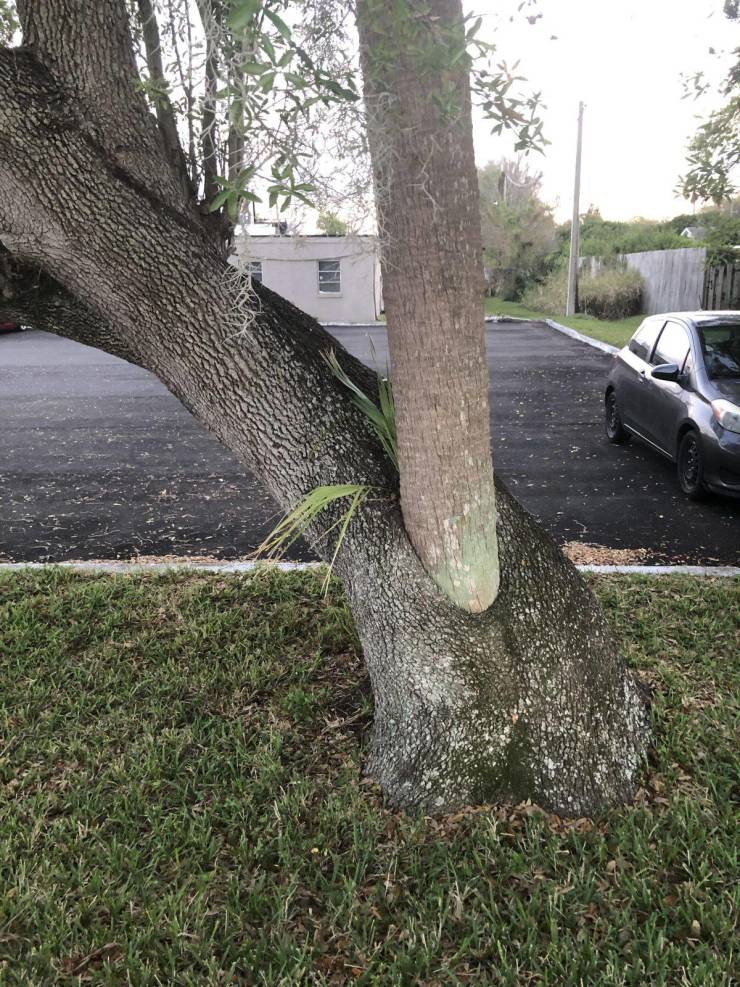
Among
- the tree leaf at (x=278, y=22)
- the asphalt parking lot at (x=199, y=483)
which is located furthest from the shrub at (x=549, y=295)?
the tree leaf at (x=278, y=22)

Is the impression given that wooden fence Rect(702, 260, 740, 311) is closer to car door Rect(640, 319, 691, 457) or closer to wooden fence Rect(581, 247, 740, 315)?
wooden fence Rect(581, 247, 740, 315)

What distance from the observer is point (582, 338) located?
21.3 m

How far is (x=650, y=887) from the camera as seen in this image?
2.71 m

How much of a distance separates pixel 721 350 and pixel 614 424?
2139mm

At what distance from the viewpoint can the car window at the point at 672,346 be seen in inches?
299

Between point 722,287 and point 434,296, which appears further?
point 722,287

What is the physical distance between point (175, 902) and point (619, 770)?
1732 mm

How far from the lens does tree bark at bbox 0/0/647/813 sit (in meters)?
3.09

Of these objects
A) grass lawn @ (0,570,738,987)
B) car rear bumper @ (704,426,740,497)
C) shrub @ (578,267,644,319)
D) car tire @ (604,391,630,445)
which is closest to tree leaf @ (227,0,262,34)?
grass lawn @ (0,570,738,987)

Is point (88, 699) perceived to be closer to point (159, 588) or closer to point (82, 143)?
point (159, 588)

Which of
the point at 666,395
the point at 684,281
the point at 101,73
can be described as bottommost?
the point at 666,395

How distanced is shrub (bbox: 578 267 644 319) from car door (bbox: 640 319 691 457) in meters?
19.3

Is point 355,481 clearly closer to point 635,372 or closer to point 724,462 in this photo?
point 724,462

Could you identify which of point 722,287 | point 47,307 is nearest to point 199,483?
point 47,307
